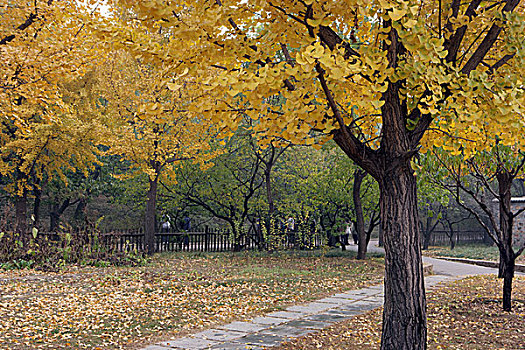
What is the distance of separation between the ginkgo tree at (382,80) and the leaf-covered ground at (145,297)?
285 cm

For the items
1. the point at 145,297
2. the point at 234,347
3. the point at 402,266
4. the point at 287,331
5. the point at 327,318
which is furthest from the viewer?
the point at 145,297

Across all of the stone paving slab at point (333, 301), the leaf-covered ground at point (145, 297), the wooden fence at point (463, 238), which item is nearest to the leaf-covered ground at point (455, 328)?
the stone paving slab at point (333, 301)

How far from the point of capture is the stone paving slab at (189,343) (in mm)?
4784

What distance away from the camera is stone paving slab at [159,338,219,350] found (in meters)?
4.78

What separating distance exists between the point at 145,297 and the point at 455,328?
4617 mm

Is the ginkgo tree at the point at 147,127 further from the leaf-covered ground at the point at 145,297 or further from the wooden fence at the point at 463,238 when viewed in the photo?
the wooden fence at the point at 463,238

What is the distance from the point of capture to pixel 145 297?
758cm

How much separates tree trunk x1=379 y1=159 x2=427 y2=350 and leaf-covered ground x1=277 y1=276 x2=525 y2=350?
0.94 m

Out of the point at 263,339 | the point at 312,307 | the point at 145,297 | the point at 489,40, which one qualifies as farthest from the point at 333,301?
the point at 489,40

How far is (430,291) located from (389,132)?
18.2 feet

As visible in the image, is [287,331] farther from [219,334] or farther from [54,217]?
[54,217]

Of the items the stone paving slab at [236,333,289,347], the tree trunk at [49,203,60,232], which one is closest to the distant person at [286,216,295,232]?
the tree trunk at [49,203,60,232]

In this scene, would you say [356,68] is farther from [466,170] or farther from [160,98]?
[160,98]

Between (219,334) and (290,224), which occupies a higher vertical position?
(290,224)
